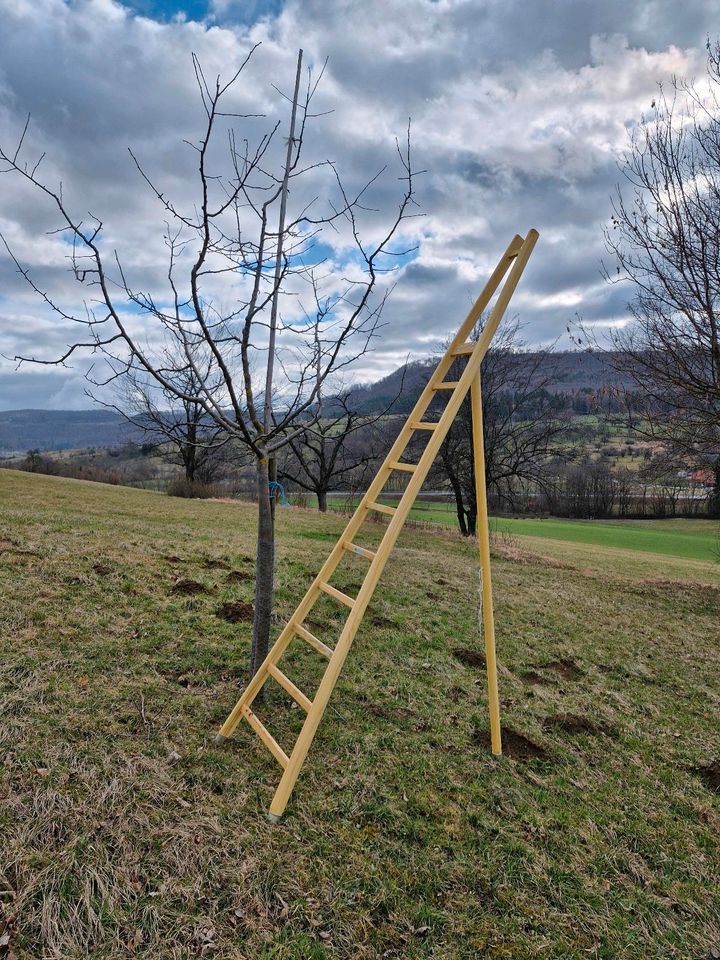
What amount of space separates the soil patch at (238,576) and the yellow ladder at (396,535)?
10.8 ft

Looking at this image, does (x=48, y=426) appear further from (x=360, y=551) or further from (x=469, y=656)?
(x=360, y=551)

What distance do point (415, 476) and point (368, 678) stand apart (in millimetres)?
2767

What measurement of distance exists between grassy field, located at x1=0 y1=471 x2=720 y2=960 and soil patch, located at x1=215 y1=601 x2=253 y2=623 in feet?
0.21

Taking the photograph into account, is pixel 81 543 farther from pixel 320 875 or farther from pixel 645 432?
pixel 645 432

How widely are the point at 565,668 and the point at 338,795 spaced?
384 centimetres

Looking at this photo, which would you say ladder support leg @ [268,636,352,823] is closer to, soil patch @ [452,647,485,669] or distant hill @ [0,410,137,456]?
soil patch @ [452,647,485,669]

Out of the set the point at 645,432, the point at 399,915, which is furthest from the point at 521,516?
the point at 399,915

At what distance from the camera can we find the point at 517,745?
164 inches

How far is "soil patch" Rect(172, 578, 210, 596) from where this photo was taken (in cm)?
604

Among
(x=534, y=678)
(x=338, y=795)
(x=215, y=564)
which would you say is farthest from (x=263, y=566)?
(x=215, y=564)

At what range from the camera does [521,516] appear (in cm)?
4134

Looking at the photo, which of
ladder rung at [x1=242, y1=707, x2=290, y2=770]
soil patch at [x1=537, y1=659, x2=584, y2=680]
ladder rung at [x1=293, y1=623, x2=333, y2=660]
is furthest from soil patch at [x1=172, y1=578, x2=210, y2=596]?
soil patch at [x1=537, y1=659, x2=584, y2=680]

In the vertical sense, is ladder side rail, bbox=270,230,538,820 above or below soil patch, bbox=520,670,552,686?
above

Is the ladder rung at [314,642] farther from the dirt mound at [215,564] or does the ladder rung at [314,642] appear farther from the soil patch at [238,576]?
the dirt mound at [215,564]
